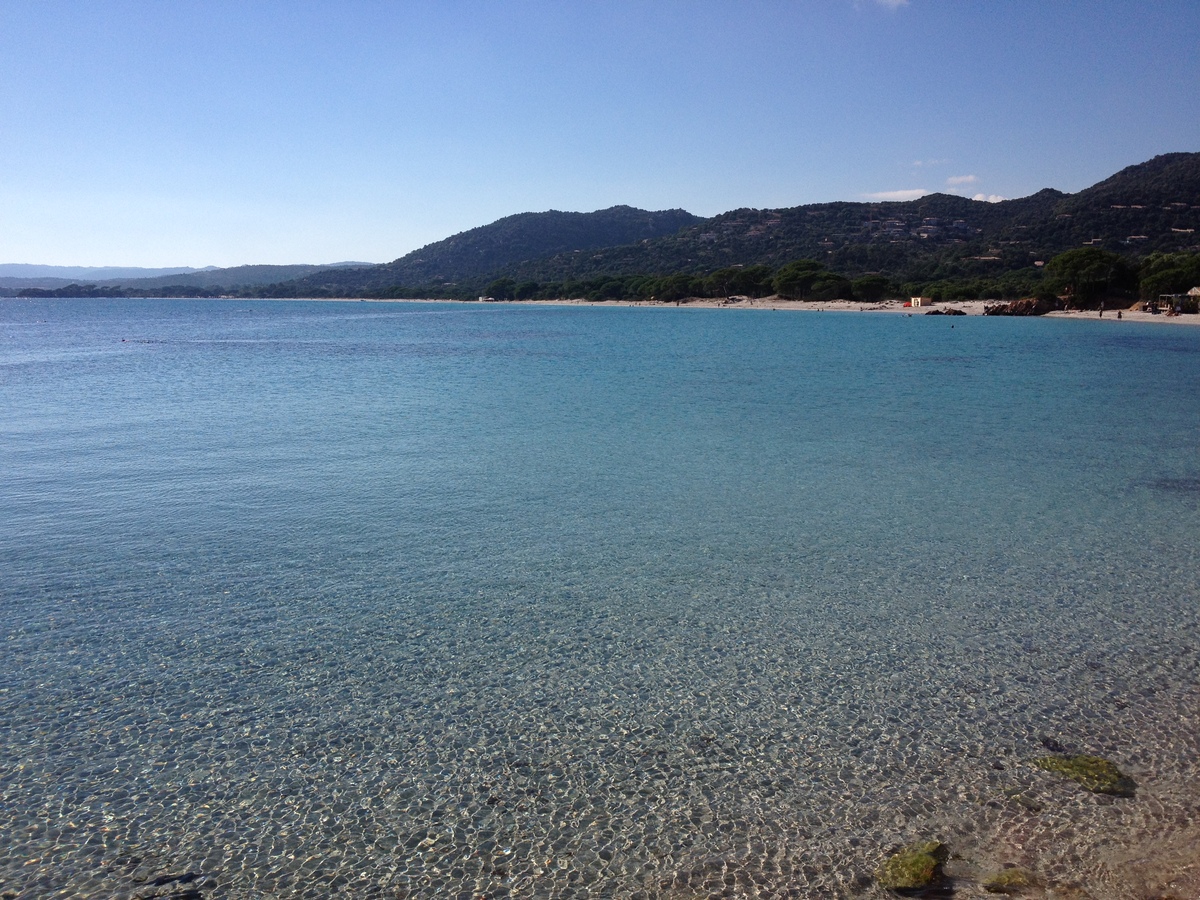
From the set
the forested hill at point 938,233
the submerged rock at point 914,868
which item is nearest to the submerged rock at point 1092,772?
the submerged rock at point 914,868

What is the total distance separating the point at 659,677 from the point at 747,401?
15576mm

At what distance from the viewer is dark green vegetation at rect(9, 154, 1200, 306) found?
71.8m

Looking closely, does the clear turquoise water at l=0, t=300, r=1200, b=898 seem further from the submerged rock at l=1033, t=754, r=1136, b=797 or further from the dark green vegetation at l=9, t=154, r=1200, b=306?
the dark green vegetation at l=9, t=154, r=1200, b=306

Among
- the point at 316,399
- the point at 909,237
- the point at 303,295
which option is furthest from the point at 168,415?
the point at 303,295

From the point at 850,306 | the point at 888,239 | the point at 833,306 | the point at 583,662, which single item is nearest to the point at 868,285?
the point at 850,306

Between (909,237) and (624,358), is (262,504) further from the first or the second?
(909,237)

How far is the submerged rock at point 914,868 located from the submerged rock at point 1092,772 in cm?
112

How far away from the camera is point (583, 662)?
612cm

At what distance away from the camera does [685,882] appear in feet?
12.9

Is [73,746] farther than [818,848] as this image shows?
Yes

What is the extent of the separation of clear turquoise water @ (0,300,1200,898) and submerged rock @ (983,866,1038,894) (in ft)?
0.35

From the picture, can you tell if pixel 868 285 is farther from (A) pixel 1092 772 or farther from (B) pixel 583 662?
(A) pixel 1092 772

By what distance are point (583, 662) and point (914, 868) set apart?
8.94ft

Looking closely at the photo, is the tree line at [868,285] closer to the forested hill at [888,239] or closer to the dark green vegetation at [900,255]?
the dark green vegetation at [900,255]
